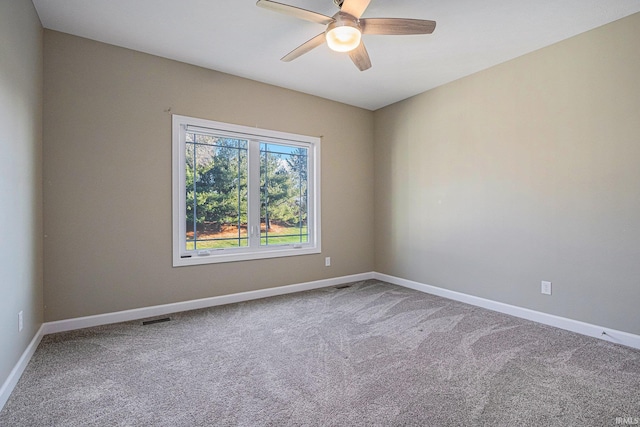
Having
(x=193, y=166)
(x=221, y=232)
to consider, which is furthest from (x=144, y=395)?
(x=193, y=166)

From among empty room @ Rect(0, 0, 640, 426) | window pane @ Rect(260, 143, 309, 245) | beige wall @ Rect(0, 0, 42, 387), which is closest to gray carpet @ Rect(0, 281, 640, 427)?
empty room @ Rect(0, 0, 640, 426)

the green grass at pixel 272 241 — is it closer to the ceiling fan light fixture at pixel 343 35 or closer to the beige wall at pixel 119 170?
the beige wall at pixel 119 170

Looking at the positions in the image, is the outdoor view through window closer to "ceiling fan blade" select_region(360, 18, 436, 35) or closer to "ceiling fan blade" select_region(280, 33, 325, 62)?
"ceiling fan blade" select_region(280, 33, 325, 62)

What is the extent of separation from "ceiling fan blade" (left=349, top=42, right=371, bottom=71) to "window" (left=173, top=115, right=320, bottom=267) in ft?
5.22

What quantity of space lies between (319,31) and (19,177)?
253 centimetres

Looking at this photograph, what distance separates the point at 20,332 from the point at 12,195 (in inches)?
36.5

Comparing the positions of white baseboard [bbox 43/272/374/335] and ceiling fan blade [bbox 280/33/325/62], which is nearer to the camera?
ceiling fan blade [bbox 280/33/325/62]

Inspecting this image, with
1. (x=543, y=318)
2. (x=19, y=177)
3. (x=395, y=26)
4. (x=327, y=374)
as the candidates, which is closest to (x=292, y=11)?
(x=395, y=26)

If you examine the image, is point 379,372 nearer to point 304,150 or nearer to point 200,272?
point 200,272

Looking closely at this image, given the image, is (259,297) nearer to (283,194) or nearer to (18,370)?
(283,194)

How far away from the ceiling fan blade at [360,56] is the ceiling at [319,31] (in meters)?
0.30

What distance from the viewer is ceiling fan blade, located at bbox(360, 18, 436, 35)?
2121 mm

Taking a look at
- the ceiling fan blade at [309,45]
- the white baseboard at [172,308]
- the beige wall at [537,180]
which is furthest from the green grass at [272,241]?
the ceiling fan blade at [309,45]

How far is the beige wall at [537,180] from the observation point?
99.9 inches
